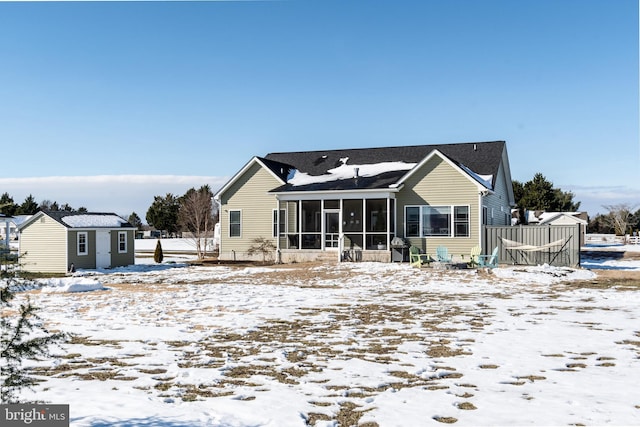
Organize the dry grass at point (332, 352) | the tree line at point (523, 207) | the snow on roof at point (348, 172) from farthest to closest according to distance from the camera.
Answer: the tree line at point (523, 207) → the snow on roof at point (348, 172) → the dry grass at point (332, 352)

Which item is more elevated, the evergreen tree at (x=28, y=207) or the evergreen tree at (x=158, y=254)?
the evergreen tree at (x=28, y=207)

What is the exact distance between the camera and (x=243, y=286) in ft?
60.1

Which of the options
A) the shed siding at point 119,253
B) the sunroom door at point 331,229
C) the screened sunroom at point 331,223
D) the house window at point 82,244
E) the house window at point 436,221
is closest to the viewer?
the house window at point 82,244

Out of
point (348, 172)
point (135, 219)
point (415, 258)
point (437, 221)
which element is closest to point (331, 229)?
point (348, 172)

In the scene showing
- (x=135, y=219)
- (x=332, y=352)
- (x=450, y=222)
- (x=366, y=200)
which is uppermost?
(x=366, y=200)

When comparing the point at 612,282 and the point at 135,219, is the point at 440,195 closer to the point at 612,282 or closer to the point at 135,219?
the point at 612,282

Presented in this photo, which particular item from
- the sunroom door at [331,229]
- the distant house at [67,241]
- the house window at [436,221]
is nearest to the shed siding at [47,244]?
the distant house at [67,241]

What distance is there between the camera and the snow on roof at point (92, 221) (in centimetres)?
2652

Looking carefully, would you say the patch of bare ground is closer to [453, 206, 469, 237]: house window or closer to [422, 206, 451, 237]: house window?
[453, 206, 469, 237]: house window

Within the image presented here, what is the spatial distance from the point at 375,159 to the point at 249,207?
7.49 metres

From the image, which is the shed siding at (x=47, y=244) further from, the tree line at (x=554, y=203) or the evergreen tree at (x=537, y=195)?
the evergreen tree at (x=537, y=195)

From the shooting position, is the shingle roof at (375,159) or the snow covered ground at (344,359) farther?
the shingle roof at (375,159)

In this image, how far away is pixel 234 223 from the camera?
3156cm

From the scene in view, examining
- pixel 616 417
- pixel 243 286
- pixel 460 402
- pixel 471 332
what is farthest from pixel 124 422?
pixel 243 286
